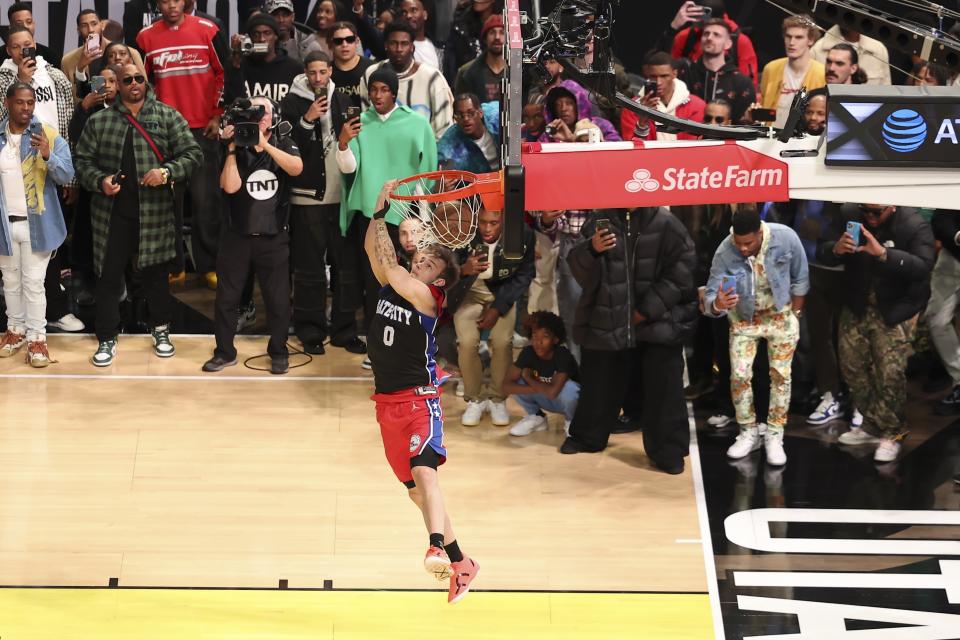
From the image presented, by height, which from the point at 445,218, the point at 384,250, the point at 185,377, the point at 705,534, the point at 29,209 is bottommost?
the point at 705,534

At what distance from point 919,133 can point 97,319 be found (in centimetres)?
748

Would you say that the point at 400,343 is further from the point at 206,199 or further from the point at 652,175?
the point at 206,199

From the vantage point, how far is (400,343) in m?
7.75

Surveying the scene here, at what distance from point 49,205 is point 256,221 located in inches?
66.2

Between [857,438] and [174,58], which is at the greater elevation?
[174,58]

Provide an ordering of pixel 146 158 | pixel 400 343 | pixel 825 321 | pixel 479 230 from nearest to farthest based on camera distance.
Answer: pixel 400 343 → pixel 479 230 → pixel 825 321 → pixel 146 158

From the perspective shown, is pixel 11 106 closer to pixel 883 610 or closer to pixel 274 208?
pixel 274 208

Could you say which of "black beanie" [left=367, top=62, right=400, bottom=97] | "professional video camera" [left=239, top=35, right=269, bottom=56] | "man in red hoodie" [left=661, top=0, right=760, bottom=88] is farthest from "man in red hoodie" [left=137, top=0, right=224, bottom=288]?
"man in red hoodie" [left=661, top=0, right=760, bottom=88]

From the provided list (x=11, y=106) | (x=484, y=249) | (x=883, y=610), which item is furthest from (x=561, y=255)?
(x=11, y=106)

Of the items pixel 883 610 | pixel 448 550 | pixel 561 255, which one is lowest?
pixel 883 610

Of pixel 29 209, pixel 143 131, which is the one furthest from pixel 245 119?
pixel 29 209

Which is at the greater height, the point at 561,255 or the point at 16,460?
the point at 561,255

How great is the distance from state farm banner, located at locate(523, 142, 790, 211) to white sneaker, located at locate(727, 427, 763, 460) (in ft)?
14.1

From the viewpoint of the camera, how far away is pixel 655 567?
8969 mm
